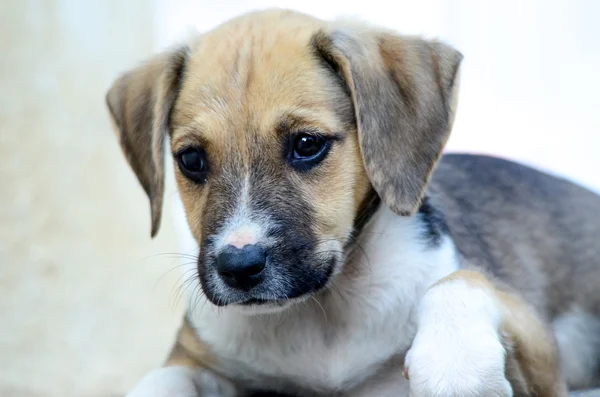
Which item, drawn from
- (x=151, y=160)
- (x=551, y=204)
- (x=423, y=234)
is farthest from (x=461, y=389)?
(x=551, y=204)

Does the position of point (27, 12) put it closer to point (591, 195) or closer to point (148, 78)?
point (148, 78)

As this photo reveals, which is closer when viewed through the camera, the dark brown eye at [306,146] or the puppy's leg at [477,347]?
the puppy's leg at [477,347]

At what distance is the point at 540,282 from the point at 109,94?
2043 mm

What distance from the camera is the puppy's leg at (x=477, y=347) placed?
7.28ft

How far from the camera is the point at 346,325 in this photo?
9.34 feet

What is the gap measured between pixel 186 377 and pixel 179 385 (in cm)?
7

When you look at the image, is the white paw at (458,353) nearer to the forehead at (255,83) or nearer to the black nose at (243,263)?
the black nose at (243,263)

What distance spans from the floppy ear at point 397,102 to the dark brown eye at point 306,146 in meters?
0.15

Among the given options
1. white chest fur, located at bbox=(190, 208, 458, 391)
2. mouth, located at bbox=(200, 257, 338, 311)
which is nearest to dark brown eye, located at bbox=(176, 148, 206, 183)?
mouth, located at bbox=(200, 257, 338, 311)

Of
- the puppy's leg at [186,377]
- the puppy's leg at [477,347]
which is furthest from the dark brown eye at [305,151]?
the puppy's leg at [186,377]

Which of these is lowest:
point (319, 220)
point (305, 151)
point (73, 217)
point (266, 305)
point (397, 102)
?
point (73, 217)

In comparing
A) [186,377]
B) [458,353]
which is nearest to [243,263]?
[458,353]

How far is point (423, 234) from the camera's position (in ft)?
9.78

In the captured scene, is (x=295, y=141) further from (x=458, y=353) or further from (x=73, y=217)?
(x=73, y=217)
